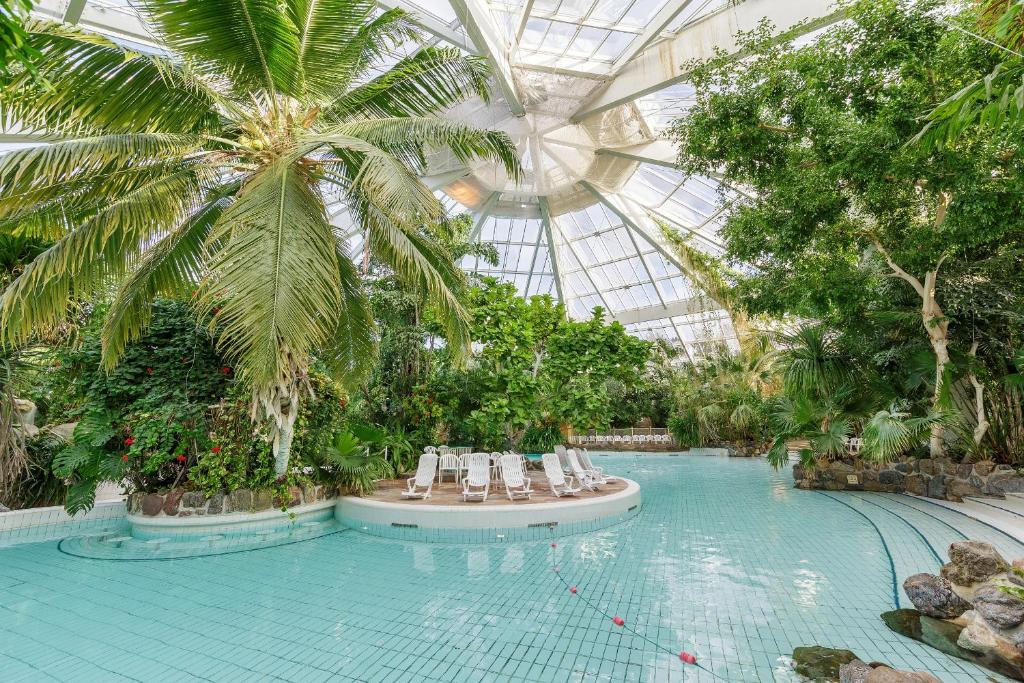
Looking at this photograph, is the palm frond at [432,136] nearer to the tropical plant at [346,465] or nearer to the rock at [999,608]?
the tropical plant at [346,465]

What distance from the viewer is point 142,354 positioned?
8039 millimetres

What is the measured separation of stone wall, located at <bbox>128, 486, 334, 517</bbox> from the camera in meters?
7.68

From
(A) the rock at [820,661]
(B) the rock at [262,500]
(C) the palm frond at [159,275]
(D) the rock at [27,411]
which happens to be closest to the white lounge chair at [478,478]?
(B) the rock at [262,500]

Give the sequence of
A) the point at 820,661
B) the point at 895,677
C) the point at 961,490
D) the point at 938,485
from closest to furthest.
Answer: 1. the point at 895,677
2. the point at 820,661
3. the point at 961,490
4. the point at 938,485

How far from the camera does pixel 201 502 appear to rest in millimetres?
7699

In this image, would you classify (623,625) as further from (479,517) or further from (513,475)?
(513,475)

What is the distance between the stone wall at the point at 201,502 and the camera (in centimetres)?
768

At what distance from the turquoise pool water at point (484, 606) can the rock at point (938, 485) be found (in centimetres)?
158

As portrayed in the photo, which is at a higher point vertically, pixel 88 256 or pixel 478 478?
pixel 88 256

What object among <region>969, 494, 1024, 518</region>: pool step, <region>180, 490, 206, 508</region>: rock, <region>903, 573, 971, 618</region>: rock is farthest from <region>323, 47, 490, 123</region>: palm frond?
<region>969, 494, 1024, 518</region>: pool step

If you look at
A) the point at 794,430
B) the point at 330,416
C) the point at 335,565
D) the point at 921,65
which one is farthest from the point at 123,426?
the point at 794,430

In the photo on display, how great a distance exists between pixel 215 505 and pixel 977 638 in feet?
28.9

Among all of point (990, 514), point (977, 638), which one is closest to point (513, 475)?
point (977, 638)

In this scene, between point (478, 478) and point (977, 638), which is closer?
point (977, 638)
